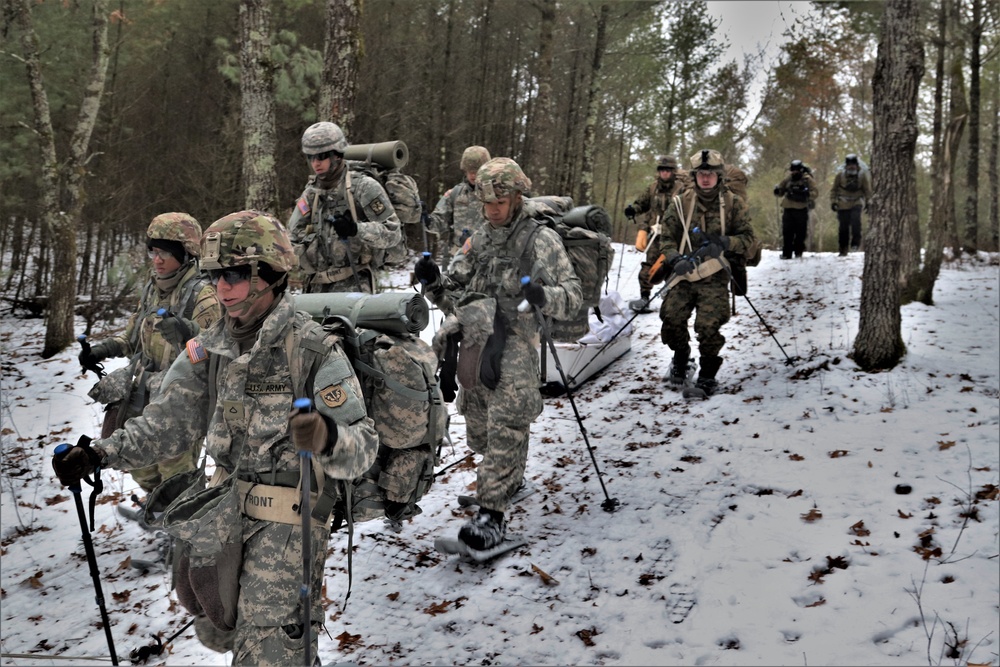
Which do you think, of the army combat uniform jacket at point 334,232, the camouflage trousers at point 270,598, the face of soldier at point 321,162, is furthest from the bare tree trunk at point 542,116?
the camouflage trousers at point 270,598

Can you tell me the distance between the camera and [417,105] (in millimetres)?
22750

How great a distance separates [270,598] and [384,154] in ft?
16.1

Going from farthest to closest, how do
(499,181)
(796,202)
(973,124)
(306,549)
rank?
1. (973,124)
2. (796,202)
3. (499,181)
4. (306,549)

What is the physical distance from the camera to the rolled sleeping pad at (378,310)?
3568 millimetres

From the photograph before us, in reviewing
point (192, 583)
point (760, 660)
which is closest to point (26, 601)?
point (192, 583)

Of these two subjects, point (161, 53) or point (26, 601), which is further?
point (161, 53)

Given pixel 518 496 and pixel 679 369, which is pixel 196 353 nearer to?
pixel 518 496

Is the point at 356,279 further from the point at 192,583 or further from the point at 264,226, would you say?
the point at 192,583

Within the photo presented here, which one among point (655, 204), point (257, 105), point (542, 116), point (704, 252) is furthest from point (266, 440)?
point (542, 116)

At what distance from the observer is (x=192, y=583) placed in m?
2.95

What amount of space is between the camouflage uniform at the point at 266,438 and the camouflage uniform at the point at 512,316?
2.11 m

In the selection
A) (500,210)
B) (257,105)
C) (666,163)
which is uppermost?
(257,105)

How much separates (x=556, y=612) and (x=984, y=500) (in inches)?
121

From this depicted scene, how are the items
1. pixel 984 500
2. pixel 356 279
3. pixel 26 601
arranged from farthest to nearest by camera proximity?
pixel 356 279 → pixel 26 601 → pixel 984 500
